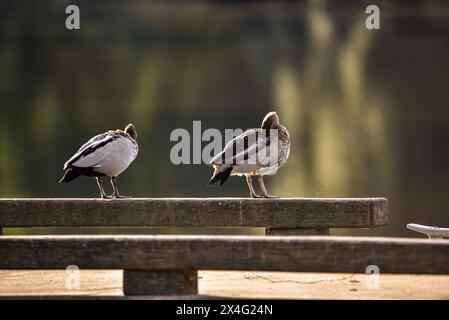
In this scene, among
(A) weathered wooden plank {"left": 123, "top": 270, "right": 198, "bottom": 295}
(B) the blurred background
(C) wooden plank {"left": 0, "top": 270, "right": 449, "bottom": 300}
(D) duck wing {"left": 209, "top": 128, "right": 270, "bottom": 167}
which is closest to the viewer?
(A) weathered wooden plank {"left": 123, "top": 270, "right": 198, "bottom": 295}

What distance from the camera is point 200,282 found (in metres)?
7.34

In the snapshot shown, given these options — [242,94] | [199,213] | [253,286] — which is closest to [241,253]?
[253,286]

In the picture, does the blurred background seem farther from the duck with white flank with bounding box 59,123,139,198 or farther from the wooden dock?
the wooden dock

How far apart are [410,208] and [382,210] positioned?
11.3m

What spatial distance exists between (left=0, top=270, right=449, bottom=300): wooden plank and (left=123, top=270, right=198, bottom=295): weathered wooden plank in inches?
2.1

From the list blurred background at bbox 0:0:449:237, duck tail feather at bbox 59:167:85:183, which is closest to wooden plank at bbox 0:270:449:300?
duck tail feather at bbox 59:167:85:183

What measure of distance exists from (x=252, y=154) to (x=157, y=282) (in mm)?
1928

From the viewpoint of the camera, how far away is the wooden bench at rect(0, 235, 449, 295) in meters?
6.11

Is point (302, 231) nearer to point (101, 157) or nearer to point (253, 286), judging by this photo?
point (253, 286)

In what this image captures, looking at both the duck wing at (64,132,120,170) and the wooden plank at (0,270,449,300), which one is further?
the duck wing at (64,132,120,170)

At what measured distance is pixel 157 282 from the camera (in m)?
6.41

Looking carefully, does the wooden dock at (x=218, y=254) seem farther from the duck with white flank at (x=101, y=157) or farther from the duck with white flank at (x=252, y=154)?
the duck with white flank at (x=101, y=157)

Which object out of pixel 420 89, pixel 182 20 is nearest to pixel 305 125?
pixel 420 89

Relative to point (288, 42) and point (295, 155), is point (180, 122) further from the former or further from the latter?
point (288, 42)
